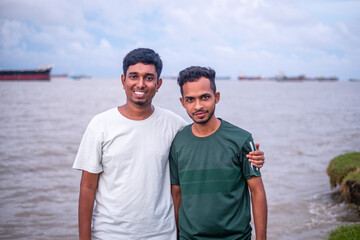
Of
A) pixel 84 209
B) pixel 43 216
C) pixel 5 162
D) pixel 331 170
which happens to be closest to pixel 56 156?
pixel 5 162

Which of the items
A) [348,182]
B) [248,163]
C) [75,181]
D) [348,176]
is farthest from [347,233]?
[75,181]

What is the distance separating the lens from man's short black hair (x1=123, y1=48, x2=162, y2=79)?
2.74 meters

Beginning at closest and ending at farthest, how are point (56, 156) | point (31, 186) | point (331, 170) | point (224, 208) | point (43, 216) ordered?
point (224, 208), point (43, 216), point (331, 170), point (31, 186), point (56, 156)

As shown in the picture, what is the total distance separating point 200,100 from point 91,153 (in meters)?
0.90

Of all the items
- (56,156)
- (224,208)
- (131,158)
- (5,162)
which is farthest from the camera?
(56,156)

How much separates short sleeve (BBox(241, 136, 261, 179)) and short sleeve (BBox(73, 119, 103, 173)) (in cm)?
106

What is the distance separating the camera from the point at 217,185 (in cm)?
253

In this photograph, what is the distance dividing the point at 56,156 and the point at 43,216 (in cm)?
504

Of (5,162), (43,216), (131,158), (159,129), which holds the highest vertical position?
(159,129)

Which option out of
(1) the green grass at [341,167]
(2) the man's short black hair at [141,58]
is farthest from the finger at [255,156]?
(1) the green grass at [341,167]

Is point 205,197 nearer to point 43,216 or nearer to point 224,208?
point 224,208

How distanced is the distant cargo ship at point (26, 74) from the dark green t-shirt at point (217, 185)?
9273cm

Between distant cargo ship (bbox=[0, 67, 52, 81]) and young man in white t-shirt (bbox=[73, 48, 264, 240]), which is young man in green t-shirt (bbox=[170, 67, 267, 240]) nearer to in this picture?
young man in white t-shirt (bbox=[73, 48, 264, 240])

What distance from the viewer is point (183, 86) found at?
2760 millimetres
